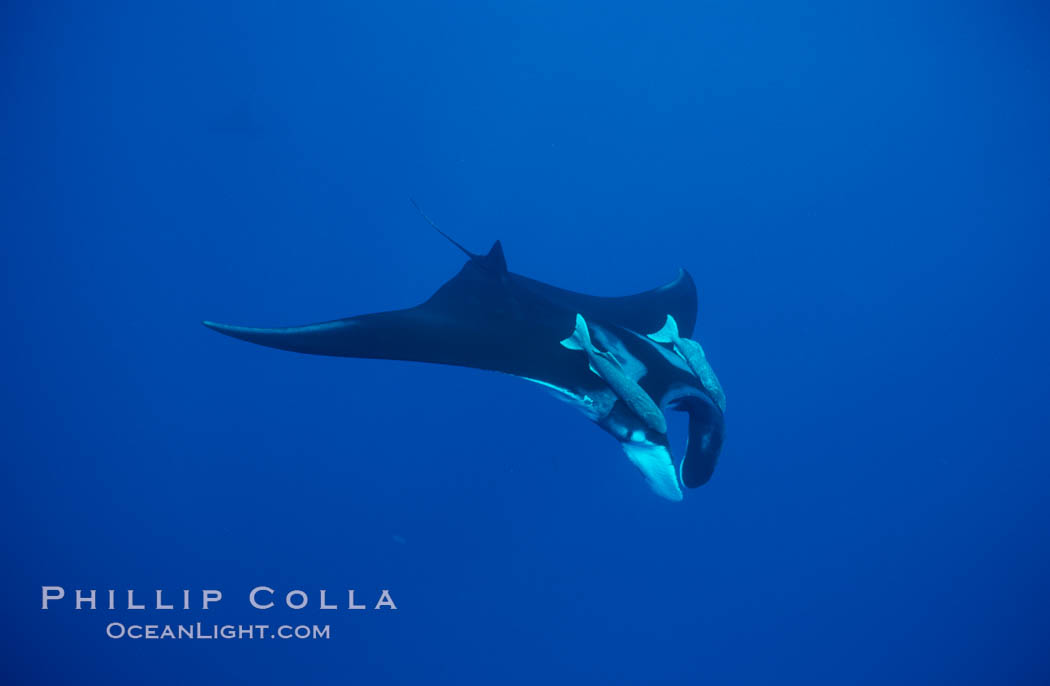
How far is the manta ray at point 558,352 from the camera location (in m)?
2.37

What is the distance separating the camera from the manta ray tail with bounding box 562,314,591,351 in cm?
263

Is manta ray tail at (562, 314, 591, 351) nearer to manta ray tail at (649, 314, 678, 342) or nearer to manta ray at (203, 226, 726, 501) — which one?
manta ray at (203, 226, 726, 501)

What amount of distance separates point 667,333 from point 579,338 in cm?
72

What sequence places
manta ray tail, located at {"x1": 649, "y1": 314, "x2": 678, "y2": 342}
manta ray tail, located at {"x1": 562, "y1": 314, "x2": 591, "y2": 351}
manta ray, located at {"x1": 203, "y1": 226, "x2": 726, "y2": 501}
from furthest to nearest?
manta ray tail, located at {"x1": 649, "y1": 314, "x2": 678, "y2": 342} < manta ray tail, located at {"x1": 562, "y1": 314, "x2": 591, "y2": 351} < manta ray, located at {"x1": 203, "y1": 226, "x2": 726, "y2": 501}

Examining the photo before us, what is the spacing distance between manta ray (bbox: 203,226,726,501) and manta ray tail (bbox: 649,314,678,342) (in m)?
0.10

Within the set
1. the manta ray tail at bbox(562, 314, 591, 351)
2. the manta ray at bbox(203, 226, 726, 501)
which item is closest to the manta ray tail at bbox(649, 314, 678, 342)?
the manta ray at bbox(203, 226, 726, 501)

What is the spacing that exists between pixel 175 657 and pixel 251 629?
23.1 inches

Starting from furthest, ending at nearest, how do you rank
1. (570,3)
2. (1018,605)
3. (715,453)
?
(570,3)
(1018,605)
(715,453)

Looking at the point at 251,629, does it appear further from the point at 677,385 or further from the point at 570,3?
the point at 570,3

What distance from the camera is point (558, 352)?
2629mm

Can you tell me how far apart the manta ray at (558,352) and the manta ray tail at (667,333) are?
10cm

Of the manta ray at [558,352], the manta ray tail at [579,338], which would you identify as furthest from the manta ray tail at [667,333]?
the manta ray tail at [579,338]

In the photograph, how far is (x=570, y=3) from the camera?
5.68m

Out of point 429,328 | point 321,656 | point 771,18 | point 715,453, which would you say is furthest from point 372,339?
point 771,18
